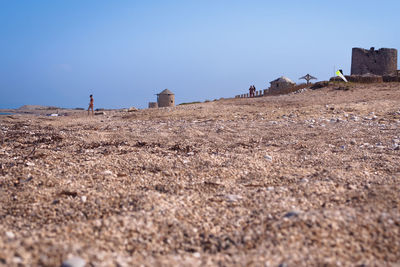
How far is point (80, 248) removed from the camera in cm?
224

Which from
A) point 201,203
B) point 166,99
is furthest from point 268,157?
point 166,99

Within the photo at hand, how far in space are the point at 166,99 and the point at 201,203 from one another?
1045 inches

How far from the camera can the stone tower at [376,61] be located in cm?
3189

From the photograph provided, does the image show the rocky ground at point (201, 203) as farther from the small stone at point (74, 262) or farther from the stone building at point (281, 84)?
the stone building at point (281, 84)

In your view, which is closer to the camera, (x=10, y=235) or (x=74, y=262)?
(x=74, y=262)

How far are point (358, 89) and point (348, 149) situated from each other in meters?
13.9

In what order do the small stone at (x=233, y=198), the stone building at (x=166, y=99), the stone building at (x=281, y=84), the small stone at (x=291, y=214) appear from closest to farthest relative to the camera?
the small stone at (x=291, y=214)
the small stone at (x=233, y=198)
the stone building at (x=166, y=99)
the stone building at (x=281, y=84)

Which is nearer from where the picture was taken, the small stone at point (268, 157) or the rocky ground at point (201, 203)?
the rocky ground at point (201, 203)

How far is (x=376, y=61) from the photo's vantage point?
32062mm

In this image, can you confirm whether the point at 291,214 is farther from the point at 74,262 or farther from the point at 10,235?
the point at 10,235

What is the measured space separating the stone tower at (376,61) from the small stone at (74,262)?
113 feet

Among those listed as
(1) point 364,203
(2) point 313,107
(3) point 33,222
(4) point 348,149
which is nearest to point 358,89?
(2) point 313,107

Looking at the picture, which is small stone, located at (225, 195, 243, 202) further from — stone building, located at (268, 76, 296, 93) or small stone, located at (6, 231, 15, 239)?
stone building, located at (268, 76, 296, 93)

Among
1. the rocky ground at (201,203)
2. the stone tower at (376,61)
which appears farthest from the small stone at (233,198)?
the stone tower at (376,61)
